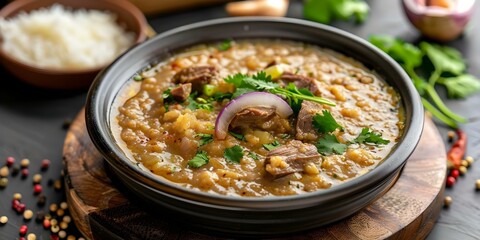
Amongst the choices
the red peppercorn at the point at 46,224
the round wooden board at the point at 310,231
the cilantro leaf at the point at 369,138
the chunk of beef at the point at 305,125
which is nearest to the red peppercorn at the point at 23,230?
the red peppercorn at the point at 46,224

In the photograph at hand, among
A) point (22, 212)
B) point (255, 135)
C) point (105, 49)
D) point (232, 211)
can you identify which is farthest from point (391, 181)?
point (105, 49)

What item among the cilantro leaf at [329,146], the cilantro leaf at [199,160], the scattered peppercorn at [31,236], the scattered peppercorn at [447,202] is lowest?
the scattered peppercorn at [31,236]

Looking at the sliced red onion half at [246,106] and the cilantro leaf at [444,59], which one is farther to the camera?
the cilantro leaf at [444,59]

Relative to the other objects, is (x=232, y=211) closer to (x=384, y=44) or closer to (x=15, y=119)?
(x=15, y=119)

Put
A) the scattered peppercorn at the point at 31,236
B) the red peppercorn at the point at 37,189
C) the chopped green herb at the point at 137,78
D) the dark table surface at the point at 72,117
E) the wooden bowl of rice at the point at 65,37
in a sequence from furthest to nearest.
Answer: the wooden bowl of rice at the point at 65,37, the chopped green herb at the point at 137,78, the red peppercorn at the point at 37,189, the dark table surface at the point at 72,117, the scattered peppercorn at the point at 31,236

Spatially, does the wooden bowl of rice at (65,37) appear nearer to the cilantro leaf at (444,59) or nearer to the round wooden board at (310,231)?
the round wooden board at (310,231)

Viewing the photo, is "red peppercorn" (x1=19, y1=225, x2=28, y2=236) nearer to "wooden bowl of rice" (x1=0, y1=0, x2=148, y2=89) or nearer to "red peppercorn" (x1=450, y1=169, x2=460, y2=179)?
"wooden bowl of rice" (x1=0, y1=0, x2=148, y2=89)

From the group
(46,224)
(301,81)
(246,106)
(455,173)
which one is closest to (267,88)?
(246,106)
